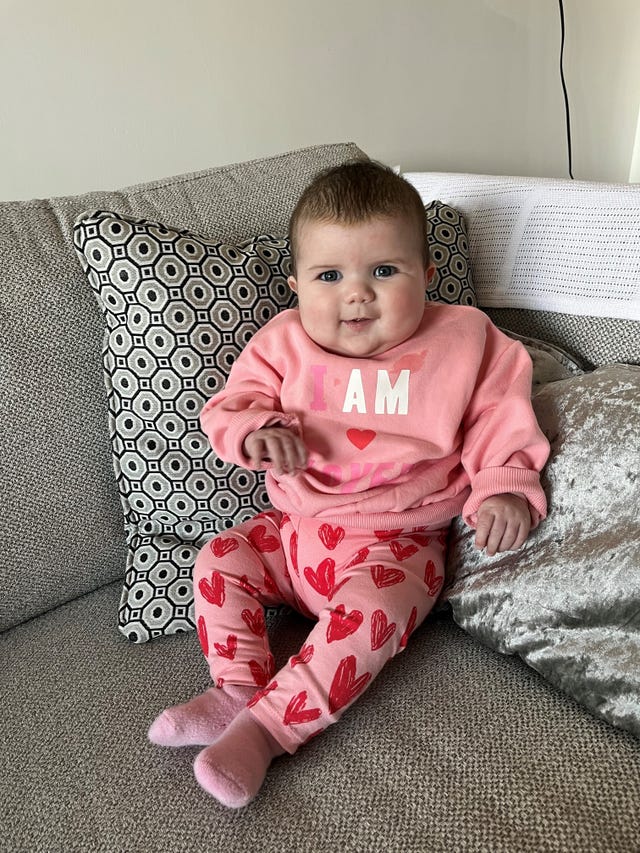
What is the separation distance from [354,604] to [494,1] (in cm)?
172

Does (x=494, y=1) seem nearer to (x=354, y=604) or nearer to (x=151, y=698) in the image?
(x=354, y=604)

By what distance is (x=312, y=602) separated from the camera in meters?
1.00

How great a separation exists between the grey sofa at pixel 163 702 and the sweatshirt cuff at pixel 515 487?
0.19 metres

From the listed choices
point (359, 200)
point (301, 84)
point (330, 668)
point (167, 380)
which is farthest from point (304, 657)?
point (301, 84)

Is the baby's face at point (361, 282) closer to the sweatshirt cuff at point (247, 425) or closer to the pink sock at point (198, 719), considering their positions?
the sweatshirt cuff at point (247, 425)

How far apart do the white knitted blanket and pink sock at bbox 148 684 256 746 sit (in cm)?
79

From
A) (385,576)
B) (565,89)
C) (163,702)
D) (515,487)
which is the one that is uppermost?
(565,89)

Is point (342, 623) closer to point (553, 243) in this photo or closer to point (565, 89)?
point (553, 243)

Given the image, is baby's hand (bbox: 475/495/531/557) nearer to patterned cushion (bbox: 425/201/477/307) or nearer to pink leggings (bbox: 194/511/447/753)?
pink leggings (bbox: 194/511/447/753)

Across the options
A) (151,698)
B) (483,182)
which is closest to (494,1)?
(483,182)

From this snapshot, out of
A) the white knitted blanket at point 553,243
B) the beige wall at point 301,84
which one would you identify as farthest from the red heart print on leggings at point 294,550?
the beige wall at point 301,84

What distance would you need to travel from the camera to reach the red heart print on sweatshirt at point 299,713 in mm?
804

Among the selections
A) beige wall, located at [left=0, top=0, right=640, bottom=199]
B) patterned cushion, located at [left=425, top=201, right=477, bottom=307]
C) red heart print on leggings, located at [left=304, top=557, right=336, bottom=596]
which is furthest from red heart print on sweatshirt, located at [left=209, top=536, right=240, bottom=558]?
beige wall, located at [left=0, top=0, right=640, bottom=199]

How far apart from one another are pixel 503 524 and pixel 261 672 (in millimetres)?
352
